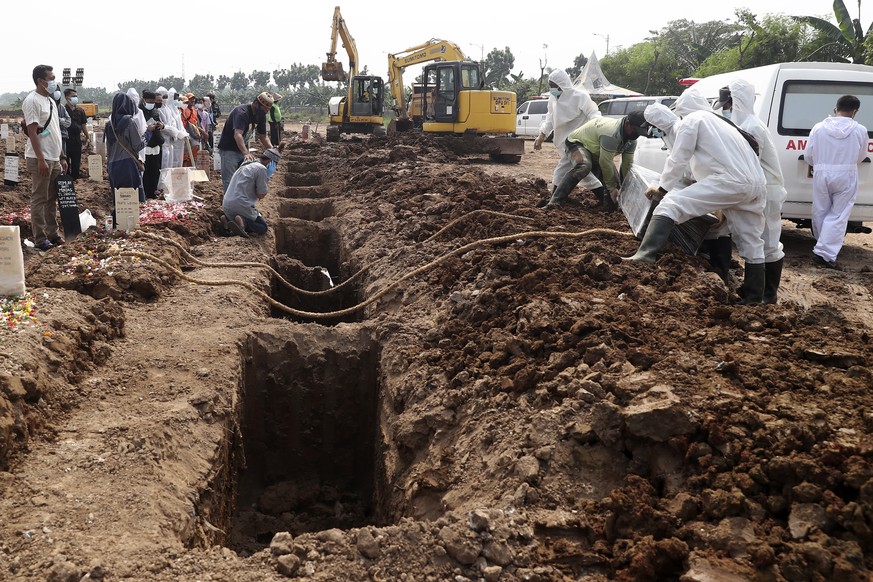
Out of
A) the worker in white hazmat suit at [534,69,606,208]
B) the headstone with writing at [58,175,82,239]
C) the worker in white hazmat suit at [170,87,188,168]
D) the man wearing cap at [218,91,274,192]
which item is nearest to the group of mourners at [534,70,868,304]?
the worker in white hazmat suit at [534,69,606,208]

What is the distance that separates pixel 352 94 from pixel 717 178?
18.5 meters

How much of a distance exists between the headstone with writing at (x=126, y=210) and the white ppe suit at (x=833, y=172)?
7.29 m

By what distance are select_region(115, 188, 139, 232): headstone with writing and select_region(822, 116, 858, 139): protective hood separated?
739 centimetres

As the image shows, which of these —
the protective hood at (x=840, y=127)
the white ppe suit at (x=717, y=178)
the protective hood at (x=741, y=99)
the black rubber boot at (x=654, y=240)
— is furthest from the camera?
the protective hood at (x=840, y=127)

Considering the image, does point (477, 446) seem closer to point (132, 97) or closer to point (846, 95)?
point (846, 95)

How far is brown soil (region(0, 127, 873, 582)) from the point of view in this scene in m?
2.72

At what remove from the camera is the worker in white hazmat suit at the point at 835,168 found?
7195 millimetres

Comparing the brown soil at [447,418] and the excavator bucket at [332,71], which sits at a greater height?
the excavator bucket at [332,71]

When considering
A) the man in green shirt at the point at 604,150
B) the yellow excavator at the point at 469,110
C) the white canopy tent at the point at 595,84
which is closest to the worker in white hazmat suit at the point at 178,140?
the yellow excavator at the point at 469,110

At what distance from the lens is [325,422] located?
5.94 meters

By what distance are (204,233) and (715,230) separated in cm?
583

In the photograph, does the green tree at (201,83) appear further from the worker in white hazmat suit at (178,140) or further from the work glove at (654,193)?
the work glove at (654,193)

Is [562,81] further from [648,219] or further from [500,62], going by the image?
[500,62]

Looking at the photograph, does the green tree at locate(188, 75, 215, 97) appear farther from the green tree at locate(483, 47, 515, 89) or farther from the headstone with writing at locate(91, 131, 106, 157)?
the headstone with writing at locate(91, 131, 106, 157)
